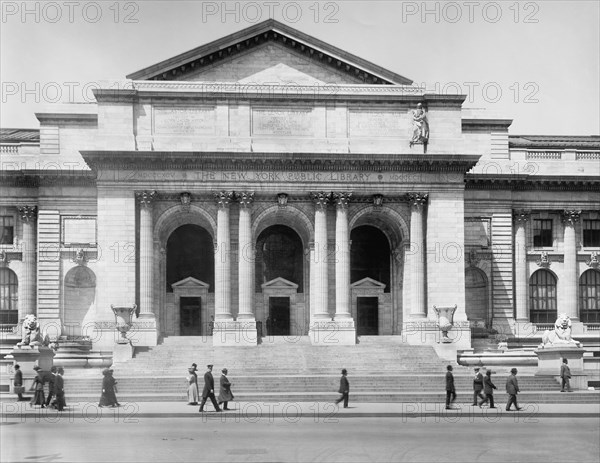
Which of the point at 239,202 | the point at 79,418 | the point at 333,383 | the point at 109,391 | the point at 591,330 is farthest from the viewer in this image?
the point at 591,330

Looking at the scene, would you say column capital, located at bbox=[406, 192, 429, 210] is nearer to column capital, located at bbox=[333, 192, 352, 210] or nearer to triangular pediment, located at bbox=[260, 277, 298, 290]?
column capital, located at bbox=[333, 192, 352, 210]

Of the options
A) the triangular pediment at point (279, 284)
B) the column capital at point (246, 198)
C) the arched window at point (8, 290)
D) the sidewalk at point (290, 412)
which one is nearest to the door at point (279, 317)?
the triangular pediment at point (279, 284)

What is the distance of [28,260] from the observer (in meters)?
64.2

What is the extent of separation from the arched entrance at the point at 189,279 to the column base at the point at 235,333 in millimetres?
4665

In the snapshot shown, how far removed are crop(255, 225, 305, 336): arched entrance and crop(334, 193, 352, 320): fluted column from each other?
447 centimetres

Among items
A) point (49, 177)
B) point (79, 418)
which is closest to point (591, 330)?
point (49, 177)

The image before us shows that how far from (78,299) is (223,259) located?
12434mm

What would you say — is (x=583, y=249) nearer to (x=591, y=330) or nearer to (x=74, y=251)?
(x=591, y=330)

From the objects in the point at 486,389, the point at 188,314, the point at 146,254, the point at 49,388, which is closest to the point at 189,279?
the point at 188,314

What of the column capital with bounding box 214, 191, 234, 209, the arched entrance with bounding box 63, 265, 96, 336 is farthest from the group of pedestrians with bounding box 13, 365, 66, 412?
the arched entrance with bounding box 63, 265, 96, 336

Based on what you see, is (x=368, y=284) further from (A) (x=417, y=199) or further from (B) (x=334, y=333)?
(A) (x=417, y=199)

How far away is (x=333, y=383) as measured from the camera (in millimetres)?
45812

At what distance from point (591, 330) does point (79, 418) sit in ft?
134

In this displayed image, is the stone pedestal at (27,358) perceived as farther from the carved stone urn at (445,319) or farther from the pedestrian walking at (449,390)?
the carved stone urn at (445,319)
